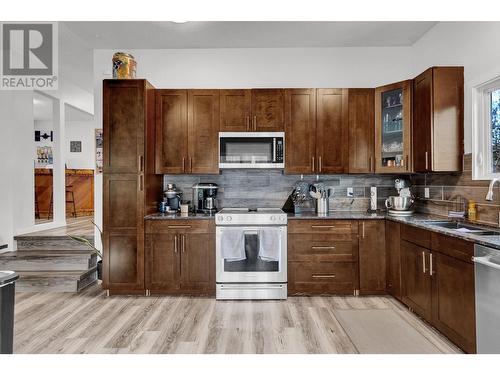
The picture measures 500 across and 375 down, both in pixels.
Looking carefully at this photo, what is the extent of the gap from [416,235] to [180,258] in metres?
2.36

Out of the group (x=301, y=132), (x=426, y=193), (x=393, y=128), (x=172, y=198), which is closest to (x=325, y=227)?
(x=301, y=132)

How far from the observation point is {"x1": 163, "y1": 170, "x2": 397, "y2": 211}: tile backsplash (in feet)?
13.8

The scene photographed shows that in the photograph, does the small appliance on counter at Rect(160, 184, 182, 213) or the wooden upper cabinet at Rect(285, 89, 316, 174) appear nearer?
the wooden upper cabinet at Rect(285, 89, 316, 174)

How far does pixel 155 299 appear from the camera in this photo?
354cm

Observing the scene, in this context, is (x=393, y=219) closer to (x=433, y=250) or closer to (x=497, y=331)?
(x=433, y=250)

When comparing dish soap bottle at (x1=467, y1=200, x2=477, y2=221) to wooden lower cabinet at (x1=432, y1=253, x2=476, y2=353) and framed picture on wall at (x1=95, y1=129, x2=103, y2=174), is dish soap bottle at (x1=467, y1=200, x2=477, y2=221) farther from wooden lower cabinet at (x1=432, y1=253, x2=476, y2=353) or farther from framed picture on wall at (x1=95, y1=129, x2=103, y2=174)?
framed picture on wall at (x1=95, y1=129, x2=103, y2=174)

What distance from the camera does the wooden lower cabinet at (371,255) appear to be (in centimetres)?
358

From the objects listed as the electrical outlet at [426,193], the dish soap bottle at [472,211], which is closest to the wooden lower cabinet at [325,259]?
the electrical outlet at [426,193]

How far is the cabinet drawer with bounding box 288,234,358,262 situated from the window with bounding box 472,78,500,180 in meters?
1.38

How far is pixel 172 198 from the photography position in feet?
13.4

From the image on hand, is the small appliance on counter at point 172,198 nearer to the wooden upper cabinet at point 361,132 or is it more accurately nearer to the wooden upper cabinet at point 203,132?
the wooden upper cabinet at point 203,132

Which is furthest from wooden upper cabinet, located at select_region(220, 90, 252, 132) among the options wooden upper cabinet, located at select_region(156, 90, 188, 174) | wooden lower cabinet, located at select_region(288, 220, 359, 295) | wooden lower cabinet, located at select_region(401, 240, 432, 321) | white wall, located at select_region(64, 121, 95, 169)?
white wall, located at select_region(64, 121, 95, 169)

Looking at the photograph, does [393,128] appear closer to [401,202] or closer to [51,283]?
[401,202]
